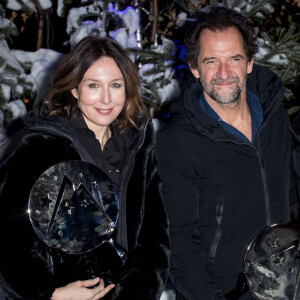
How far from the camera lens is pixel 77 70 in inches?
89.7

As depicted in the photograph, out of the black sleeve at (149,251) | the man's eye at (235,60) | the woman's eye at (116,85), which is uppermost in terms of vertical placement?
the man's eye at (235,60)

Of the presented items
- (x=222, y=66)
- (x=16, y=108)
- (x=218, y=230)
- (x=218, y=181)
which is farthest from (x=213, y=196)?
(x=16, y=108)

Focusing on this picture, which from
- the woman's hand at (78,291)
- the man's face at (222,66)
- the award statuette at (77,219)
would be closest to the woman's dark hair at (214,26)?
the man's face at (222,66)

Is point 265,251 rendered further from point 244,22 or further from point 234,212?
point 244,22

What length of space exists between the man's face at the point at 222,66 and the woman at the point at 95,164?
437 millimetres

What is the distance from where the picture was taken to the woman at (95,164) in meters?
1.94

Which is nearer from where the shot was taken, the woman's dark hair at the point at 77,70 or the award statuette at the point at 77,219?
the award statuette at the point at 77,219

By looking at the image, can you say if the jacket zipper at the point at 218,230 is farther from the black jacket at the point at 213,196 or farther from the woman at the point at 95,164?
the woman at the point at 95,164

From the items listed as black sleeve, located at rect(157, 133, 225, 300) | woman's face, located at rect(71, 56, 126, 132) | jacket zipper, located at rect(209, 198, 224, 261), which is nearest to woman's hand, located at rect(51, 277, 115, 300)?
black sleeve, located at rect(157, 133, 225, 300)

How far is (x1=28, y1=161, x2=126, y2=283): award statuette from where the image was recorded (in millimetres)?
1877

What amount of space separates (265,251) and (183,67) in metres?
2.42

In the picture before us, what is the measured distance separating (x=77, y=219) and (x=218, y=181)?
851 millimetres

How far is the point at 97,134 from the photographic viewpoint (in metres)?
2.42

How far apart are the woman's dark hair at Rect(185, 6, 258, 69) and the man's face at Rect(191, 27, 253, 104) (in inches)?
2.1
